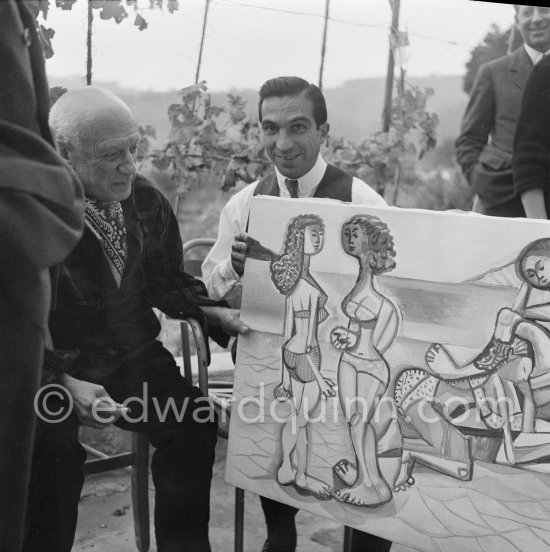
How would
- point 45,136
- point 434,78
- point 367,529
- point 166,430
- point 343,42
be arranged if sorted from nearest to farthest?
point 45,136
point 367,529
point 166,430
point 343,42
point 434,78

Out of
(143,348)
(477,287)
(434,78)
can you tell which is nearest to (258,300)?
(143,348)

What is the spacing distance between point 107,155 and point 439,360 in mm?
990

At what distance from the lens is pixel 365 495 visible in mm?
2201

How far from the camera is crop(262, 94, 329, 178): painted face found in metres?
2.54

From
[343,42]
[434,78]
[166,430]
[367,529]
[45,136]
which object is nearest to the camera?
[45,136]

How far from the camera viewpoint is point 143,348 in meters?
2.45

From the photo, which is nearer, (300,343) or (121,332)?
(300,343)

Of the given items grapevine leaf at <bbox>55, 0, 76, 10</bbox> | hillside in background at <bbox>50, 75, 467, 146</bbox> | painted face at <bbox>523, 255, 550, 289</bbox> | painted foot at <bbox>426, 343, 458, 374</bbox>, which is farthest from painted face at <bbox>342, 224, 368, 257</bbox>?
grapevine leaf at <bbox>55, 0, 76, 10</bbox>

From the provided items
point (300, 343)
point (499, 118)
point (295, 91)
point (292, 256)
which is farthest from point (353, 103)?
point (300, 343)

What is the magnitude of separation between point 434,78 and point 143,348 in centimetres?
158

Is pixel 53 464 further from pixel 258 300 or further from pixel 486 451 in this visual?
pixel 486 451

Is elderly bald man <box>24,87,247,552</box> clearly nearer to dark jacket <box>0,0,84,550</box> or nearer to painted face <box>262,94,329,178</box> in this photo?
dark jacket <box>0,0,84,550</box>

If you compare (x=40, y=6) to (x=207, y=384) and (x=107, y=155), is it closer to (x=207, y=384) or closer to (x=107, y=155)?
(x=107, y=155)

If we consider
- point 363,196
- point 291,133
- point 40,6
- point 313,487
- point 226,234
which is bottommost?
point 313,487
